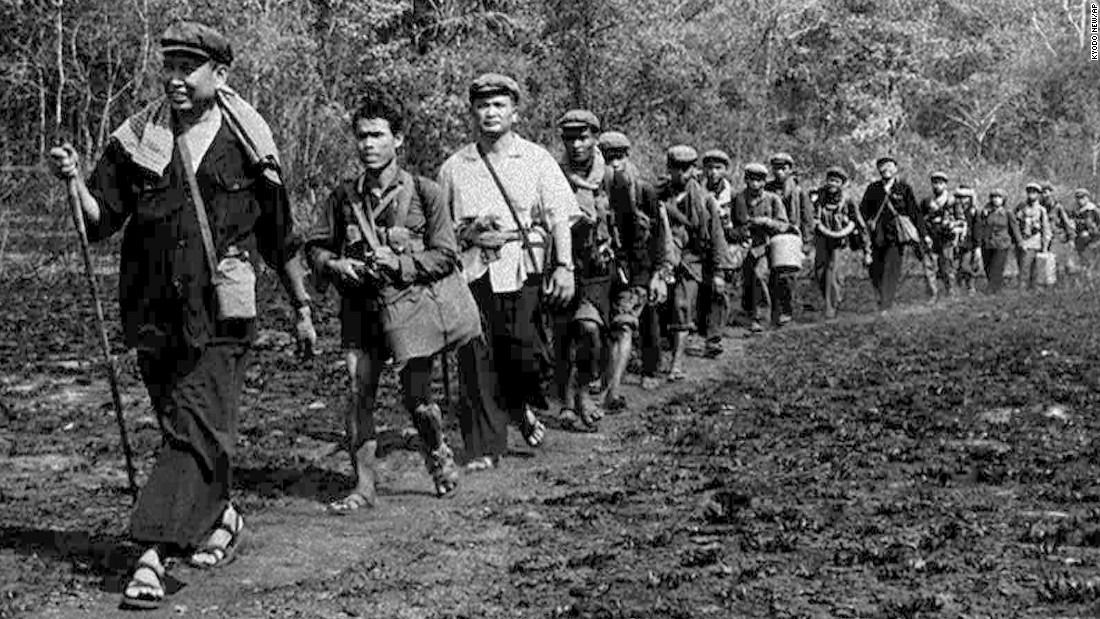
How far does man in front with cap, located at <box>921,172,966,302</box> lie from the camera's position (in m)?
25.1

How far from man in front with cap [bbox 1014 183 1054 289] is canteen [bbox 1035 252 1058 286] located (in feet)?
0.31

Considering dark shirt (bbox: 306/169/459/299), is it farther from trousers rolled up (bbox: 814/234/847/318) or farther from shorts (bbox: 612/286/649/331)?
trousers rolled up (bbox: 814/234/847/318)

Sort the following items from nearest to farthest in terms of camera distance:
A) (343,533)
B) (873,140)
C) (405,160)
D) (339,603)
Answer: (339,603), (343,533), (405,160), (873,140)

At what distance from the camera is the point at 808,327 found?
20703mm

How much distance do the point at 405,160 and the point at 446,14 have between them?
10.1 ft

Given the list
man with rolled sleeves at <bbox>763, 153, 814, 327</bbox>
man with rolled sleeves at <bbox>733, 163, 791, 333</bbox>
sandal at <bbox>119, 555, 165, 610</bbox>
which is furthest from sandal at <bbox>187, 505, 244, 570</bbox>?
man with rolled sleeves at <bbox>763, 153, 814, 327</bbox>

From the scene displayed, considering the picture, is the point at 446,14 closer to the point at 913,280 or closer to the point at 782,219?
the point at 913,280

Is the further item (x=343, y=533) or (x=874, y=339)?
(x=874, y=339)

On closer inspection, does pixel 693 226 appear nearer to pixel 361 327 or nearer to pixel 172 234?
pixel 361 327

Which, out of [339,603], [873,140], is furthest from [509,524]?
[873,140]

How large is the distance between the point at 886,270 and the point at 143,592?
17596mm

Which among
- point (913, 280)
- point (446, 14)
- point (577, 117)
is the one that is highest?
point (446, 14)

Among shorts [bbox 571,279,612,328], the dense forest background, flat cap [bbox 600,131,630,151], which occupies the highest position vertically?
the dense forest background

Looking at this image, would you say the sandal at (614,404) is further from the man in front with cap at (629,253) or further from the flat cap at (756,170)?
the flat cap at (756,170)
